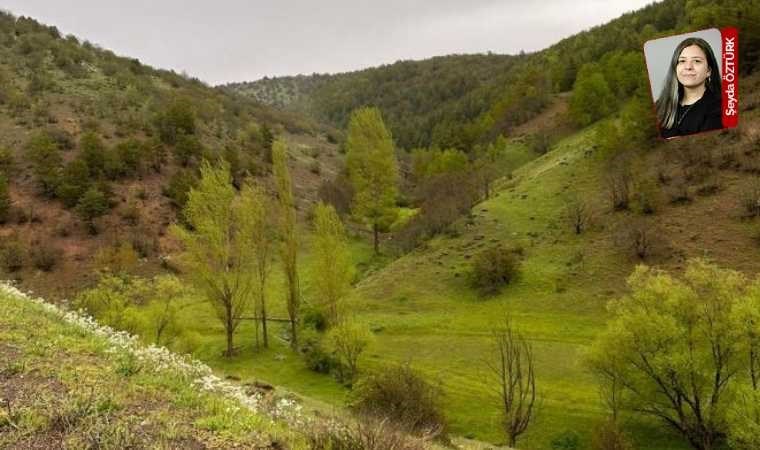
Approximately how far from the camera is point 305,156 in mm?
105625

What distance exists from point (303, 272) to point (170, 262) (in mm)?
15160

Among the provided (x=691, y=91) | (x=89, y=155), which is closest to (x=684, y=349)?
(x=691, y=91)

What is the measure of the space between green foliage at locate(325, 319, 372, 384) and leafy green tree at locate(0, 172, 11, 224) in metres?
43.7

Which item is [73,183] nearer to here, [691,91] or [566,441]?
[566,441]

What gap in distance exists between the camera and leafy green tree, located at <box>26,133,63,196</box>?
6034 centimetres

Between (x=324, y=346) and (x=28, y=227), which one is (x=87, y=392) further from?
(x=28, y=227)

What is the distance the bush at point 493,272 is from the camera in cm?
4859

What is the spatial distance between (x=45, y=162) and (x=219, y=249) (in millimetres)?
36535

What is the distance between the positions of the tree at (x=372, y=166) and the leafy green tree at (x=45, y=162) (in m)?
34.4

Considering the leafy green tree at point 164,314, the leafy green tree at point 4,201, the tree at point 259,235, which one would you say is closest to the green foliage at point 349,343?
the tree at point 259,235

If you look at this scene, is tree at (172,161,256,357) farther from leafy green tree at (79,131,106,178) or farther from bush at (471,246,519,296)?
leafy green tree at (79,131,106,178)

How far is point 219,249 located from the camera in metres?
38.0

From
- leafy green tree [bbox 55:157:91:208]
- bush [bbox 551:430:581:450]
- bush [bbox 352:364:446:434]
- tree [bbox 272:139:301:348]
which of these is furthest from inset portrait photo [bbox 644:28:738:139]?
leafy green tree [bbox 55:157:91:208]

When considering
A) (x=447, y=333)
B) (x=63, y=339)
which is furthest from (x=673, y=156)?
(x=63, y=339)
